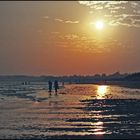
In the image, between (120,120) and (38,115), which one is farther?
(38,115)

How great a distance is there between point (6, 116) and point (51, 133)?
9.51 meters

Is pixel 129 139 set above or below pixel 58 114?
below

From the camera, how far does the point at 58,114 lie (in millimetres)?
33219

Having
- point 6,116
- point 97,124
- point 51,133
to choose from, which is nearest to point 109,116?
point 97,124

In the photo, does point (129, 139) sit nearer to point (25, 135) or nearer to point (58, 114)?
point (25, 135)

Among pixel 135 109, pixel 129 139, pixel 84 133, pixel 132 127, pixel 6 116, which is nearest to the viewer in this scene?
pixel 129 139

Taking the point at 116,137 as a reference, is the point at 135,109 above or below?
above

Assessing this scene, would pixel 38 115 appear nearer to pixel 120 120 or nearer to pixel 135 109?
pixel 120 120

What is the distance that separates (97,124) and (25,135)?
20.7 feet

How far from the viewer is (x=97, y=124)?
88.5ft

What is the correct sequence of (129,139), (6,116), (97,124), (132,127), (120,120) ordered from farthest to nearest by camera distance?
(6,116)
(120,120)
(97,124)
(132,127)
(129,139)

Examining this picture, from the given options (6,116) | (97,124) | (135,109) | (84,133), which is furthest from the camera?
(135,109)

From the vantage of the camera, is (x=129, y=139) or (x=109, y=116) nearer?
(x=129, y=139)

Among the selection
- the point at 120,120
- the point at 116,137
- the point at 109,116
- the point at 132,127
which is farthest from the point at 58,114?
the point at 116,137
